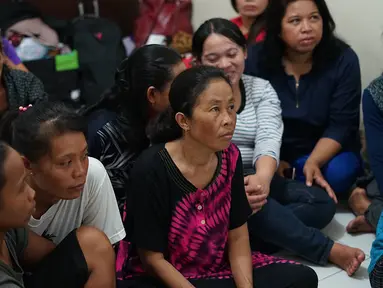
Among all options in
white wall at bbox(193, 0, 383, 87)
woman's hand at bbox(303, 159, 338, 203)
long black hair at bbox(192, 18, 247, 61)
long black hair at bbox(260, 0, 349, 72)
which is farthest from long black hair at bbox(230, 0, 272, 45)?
woman's hand at bbox(303, 159, 338, 203)

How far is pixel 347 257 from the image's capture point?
6.14ft

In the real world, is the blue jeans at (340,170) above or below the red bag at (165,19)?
below

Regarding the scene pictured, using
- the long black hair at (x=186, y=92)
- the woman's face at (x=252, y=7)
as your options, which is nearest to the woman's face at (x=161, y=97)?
the long black hair at (x=186, y=92)

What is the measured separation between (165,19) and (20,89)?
139 cm

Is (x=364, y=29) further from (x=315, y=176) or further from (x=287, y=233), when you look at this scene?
(x=287, y=233)

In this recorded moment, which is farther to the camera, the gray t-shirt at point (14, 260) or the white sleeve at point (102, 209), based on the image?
the white sleeve at point (102, 209)

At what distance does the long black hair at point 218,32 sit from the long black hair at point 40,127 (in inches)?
26.8

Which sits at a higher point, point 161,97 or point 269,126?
point 161,97

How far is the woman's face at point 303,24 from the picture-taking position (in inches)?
84.0

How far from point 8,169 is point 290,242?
40.6 inches

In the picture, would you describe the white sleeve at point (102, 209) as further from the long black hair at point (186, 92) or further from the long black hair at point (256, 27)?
the long black hair at point (256, 27)

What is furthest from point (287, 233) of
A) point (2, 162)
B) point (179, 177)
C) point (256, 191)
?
point (2, 162)

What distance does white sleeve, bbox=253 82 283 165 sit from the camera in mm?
1993

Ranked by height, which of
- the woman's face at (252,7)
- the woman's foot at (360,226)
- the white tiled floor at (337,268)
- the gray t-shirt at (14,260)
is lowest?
the white tiled floor at (337,268)
